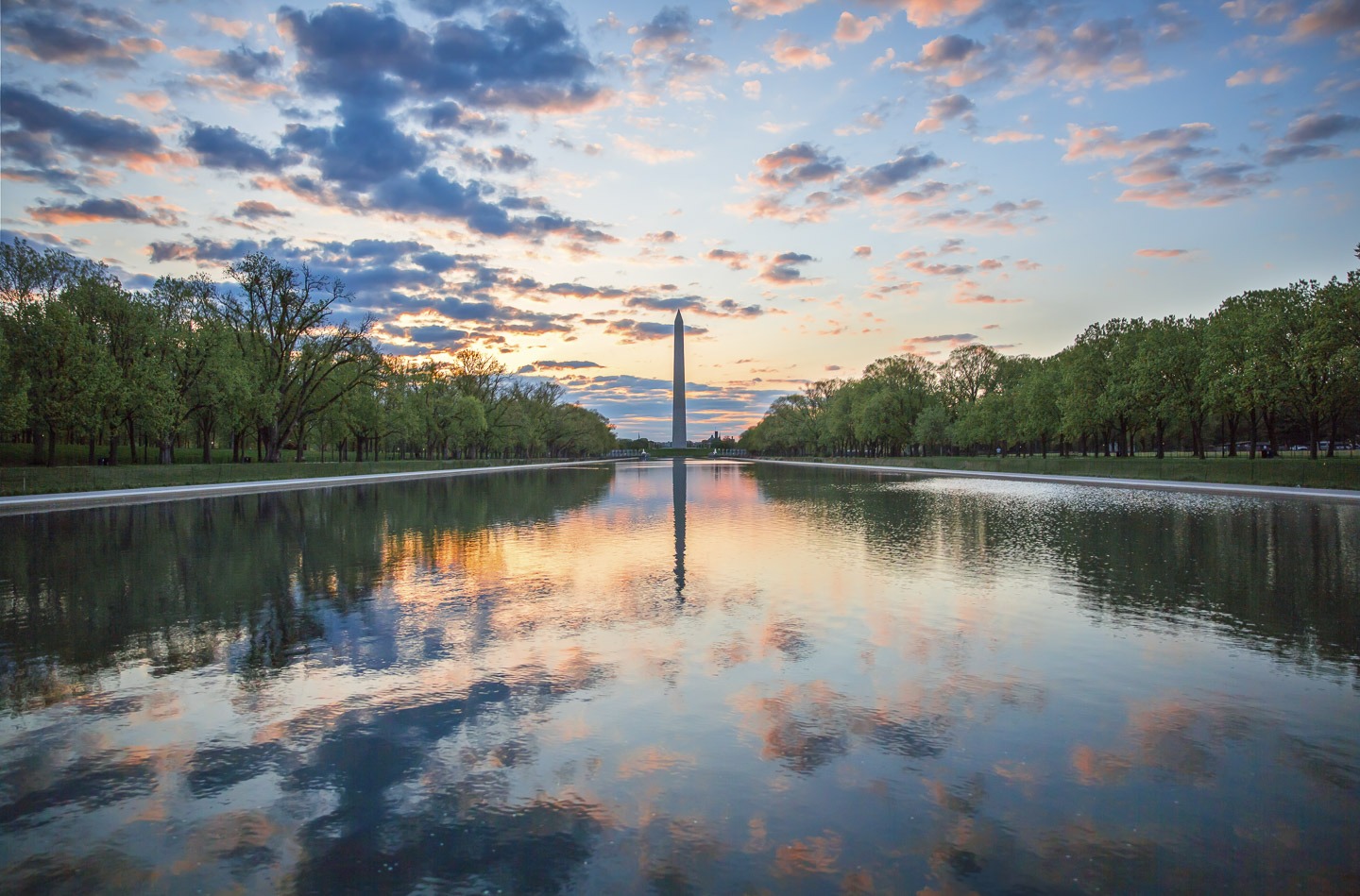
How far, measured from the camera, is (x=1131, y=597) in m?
10.3

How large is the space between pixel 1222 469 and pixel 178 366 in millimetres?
57788

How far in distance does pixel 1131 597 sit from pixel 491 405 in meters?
84.4

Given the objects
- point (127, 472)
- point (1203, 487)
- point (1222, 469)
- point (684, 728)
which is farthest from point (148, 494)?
point (1222, 469)

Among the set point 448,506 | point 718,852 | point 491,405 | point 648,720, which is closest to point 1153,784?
point 718,852

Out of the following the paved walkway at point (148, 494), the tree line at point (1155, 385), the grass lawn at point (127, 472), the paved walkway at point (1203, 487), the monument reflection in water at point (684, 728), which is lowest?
the paved walkway at point (1203, 487)

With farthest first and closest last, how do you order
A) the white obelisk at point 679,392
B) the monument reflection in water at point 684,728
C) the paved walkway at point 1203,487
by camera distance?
the white obelisk at point 679,392
the paved walkway at point 1203,487
the monument reflection in water at point 684,728

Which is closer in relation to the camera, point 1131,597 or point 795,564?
point 1131,597

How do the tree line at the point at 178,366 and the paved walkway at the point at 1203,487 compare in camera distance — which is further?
the tree line at the point at 178,366

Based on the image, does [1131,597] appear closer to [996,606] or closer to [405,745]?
[996,606]

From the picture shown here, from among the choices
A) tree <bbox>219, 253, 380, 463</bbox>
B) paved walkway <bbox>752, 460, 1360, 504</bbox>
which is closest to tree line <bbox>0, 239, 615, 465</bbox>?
tree <bbox>219, 253, 380, 463</bbox>

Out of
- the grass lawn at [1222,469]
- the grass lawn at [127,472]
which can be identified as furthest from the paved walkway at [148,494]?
Answer: the grass lawn at [1222,469]

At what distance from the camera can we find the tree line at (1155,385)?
128 ft

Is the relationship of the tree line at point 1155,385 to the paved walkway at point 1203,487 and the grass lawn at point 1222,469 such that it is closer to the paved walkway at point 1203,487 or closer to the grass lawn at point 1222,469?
the grass lawn at point 1222,469

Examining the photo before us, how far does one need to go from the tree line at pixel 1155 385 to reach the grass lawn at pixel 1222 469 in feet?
14.6
